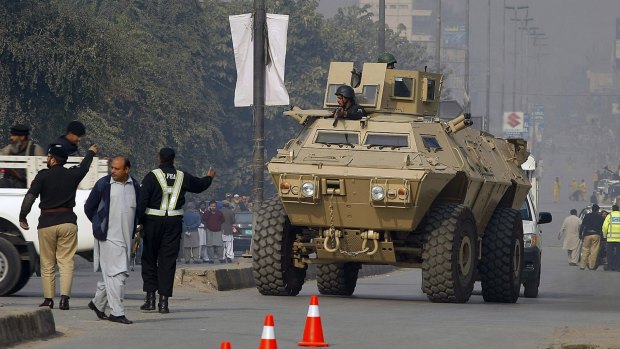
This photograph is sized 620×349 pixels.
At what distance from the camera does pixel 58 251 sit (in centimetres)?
1733

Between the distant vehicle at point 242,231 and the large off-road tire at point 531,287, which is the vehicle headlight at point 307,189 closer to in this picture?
the large off-road tire at point 531,287

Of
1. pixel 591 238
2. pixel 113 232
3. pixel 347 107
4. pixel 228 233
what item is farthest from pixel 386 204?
pixel 591 238

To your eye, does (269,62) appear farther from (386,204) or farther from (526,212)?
(386,204)

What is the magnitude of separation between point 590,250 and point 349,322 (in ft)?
86.7

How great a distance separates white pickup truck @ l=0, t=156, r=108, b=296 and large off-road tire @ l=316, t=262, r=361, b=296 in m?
4.04

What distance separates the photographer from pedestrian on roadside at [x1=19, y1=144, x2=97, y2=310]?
679 inches

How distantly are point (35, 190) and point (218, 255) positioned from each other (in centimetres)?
2664

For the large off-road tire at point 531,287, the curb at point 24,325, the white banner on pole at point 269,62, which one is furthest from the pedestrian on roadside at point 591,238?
the curb at point 24,325

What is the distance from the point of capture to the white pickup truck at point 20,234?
19484 millimetres

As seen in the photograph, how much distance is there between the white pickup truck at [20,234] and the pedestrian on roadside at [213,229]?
2266cm

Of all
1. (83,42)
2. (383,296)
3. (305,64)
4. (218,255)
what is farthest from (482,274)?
(305,64)

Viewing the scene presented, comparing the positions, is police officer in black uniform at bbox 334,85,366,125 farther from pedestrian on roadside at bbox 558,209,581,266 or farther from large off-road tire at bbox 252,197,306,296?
pedestrian on roadside at bbox 558,209,581,266

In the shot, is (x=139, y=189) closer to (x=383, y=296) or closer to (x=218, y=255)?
(x=383, y=296)

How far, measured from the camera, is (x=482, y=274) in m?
21.8
